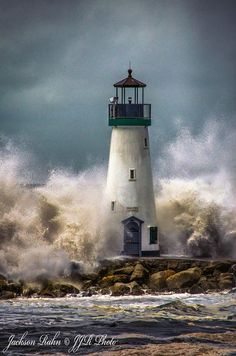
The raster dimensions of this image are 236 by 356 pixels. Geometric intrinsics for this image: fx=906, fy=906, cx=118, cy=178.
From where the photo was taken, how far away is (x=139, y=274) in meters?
19.1

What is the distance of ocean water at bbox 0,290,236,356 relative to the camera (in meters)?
13.5

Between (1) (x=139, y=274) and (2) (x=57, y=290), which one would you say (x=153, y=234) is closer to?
(1) (x=139, y=274)

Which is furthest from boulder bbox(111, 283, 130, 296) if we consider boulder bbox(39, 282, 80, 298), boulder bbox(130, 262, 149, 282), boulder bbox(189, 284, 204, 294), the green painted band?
the green painted band

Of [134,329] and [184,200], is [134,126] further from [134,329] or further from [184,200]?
[134,329]

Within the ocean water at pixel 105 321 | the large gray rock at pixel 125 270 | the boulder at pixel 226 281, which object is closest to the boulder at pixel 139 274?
the large gray rock at pixel 125 270

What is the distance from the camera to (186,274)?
1886 cm

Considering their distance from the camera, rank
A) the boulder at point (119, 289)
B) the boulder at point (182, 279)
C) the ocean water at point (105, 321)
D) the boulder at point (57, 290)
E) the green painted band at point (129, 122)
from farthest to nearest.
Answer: the green painted band at point (129, 122) < the boulder at point (182, 279) < the boulder at point (119, 289) < the boulder at point (57, 290) < the ocean water at point (105, 321)

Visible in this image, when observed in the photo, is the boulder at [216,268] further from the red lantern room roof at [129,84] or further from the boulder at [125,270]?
the red lantern room roof at [129,84]

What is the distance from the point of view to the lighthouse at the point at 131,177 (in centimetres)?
2142

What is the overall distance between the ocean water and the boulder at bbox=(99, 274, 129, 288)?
0.75 m

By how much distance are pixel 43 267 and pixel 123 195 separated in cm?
320

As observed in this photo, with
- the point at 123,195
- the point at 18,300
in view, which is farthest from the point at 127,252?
the point at 18,300

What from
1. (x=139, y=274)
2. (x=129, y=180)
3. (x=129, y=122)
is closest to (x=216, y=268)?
(x=139, y=274)

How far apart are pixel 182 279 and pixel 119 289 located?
4.46 feet
